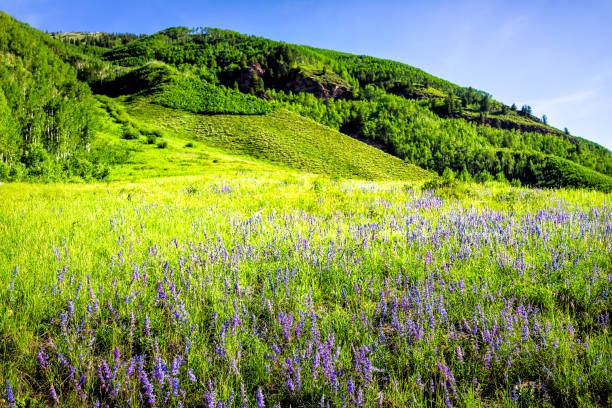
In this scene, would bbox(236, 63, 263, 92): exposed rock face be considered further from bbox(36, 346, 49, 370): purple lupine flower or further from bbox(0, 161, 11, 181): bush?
bbox(36, 346, 49, 370): purple lupine flower

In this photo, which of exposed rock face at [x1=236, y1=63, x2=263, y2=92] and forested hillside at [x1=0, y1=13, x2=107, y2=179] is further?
exposed rock face at [x1=236, y1=63, x2=263, y2=92]

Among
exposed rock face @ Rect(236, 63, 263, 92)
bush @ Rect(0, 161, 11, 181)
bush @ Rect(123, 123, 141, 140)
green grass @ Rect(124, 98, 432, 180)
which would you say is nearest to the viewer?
bush @ Rect(0, 161, 11, 181)

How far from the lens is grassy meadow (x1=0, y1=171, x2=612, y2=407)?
1.96 metres

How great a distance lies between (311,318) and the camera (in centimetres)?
272

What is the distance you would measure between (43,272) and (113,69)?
203 meters

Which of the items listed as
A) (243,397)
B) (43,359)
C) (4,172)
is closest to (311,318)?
(243,397)

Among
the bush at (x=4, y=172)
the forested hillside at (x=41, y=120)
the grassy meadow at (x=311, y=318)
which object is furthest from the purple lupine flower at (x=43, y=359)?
the forested hillside at (x=41, y=120)

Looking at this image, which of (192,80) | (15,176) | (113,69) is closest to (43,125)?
(15,176)

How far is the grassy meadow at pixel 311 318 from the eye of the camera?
1.96 meters

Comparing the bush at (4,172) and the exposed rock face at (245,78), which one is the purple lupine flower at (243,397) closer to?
the bush at (4,172)

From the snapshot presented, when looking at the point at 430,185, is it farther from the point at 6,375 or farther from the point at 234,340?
the point at 6,375

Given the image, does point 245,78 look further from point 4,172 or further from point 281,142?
point 4,172

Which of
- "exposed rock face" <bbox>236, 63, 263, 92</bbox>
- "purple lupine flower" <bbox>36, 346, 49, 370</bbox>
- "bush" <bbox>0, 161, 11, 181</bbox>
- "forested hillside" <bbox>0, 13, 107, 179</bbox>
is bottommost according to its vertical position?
"purple lupine flower" <bbox>36, 346, 49, 370</bbox>

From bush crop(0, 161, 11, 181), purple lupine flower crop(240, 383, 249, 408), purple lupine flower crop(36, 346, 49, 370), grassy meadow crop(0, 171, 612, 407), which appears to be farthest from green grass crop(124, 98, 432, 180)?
purple lupine flower crop(240, 383, 249, 408)
